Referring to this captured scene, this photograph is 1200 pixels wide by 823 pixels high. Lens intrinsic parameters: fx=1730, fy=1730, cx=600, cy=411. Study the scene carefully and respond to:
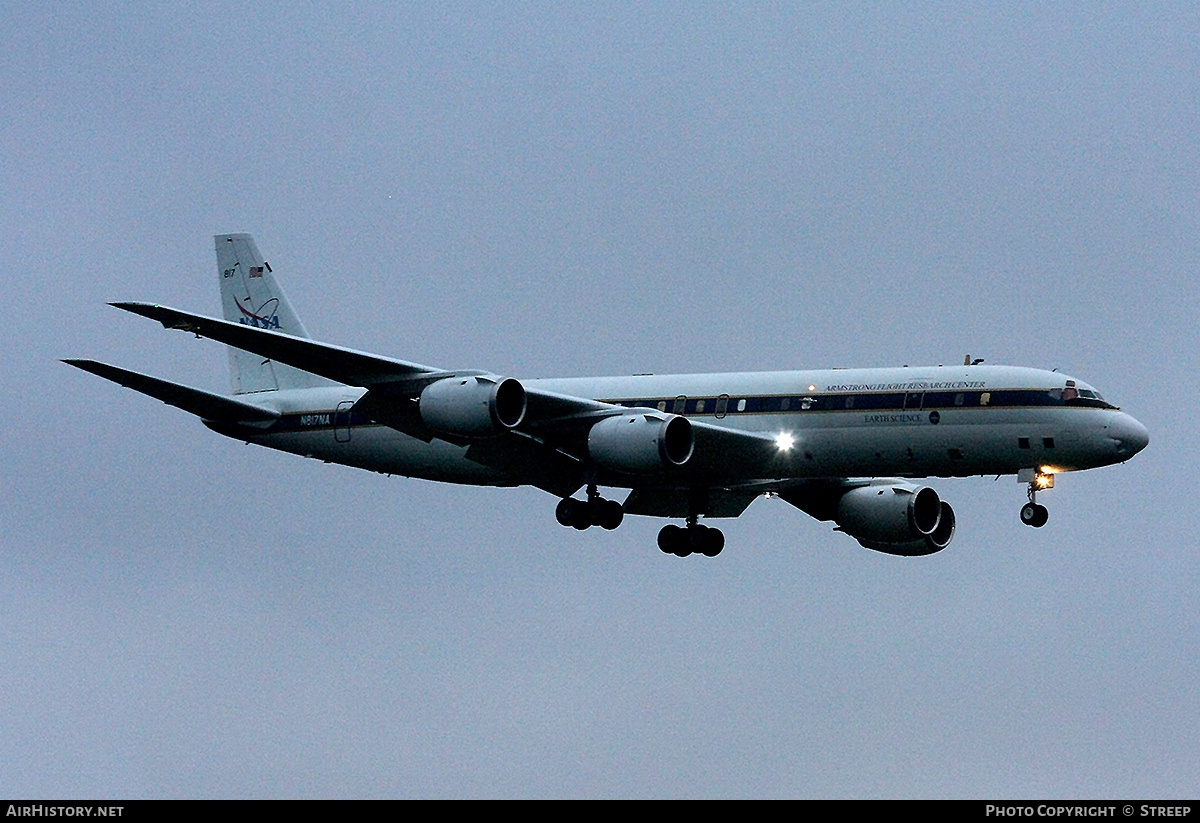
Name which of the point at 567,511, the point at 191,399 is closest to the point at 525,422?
the point at 567,511

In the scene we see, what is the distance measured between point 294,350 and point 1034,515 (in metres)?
20.3

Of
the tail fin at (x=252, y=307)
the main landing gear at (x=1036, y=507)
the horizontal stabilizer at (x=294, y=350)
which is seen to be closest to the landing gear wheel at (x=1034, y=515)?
the main landing gear at (x=1036, y=507)

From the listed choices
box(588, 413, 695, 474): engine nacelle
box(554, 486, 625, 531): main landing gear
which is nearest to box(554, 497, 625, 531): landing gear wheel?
box(554, 486, 625, 531): main landing gear

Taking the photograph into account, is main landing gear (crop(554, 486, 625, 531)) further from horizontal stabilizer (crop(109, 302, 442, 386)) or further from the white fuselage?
horizontal stabilizer (crop(109, 302, 442, 386))

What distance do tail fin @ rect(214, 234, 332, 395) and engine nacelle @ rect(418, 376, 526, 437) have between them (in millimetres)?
13461

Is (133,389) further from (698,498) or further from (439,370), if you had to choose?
(698,498)

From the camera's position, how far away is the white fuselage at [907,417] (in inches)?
1858

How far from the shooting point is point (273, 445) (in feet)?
190

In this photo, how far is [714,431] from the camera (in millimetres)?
48531

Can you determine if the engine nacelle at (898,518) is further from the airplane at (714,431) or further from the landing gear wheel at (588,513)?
the landing gear wheel at (588,513)

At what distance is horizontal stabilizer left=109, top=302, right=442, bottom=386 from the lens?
43156mm
